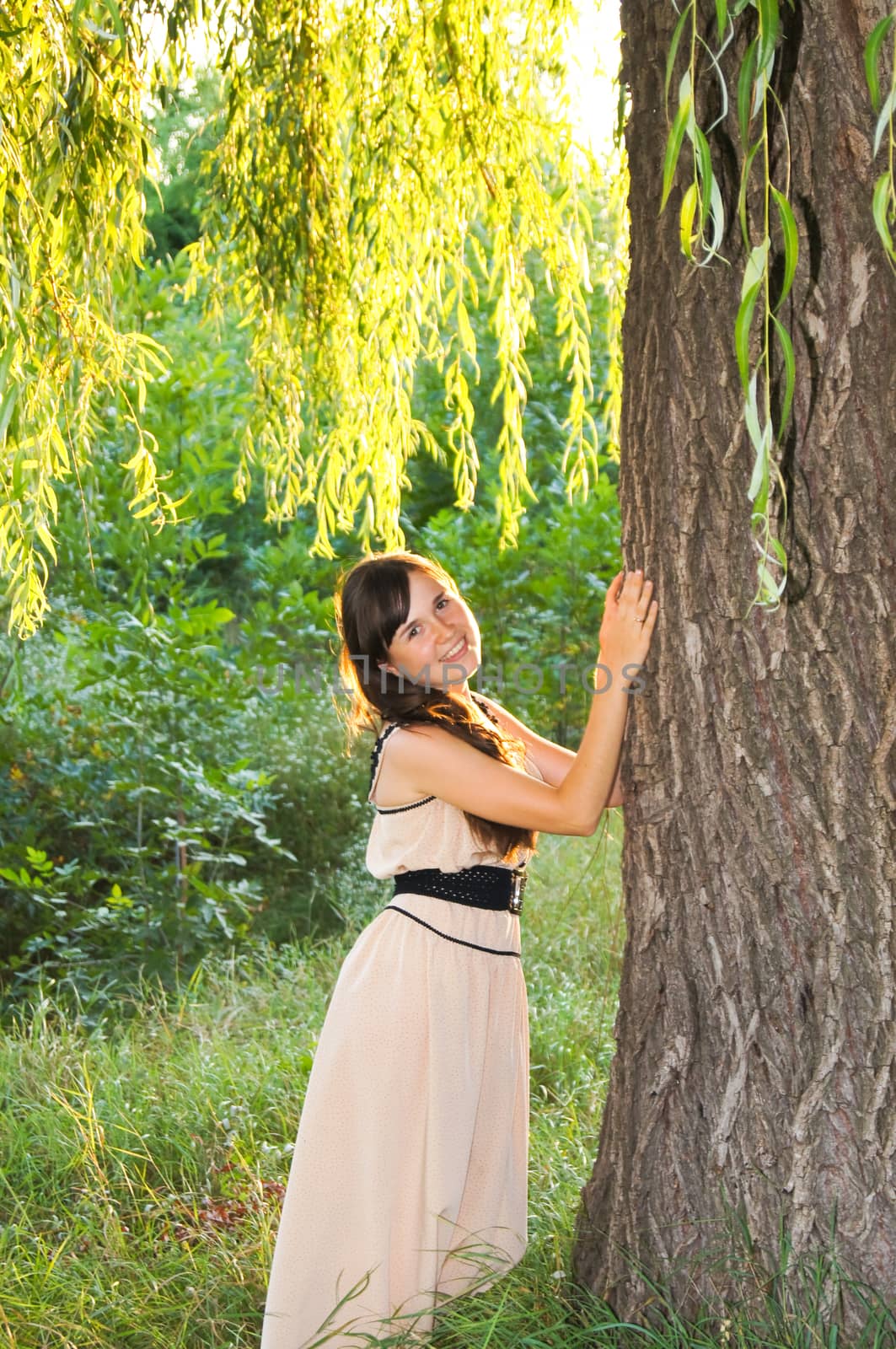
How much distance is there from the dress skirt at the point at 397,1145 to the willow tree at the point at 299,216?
1183 millimetres

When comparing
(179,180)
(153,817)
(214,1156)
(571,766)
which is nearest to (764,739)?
(571,766)

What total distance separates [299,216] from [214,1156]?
2.33 meters

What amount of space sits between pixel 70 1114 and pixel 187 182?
9387mm

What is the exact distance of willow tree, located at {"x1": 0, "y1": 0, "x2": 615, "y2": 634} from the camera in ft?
9.18

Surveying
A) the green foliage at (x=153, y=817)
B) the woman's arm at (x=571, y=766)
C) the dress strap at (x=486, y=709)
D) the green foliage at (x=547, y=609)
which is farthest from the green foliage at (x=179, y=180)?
the woman's arm at (x=571, y=766)

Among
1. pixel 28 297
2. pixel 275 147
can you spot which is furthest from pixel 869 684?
pixel 275 147

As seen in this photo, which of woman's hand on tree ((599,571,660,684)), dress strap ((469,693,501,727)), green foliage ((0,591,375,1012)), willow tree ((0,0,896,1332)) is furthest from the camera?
A: green foliage ((0,591,375,1012))

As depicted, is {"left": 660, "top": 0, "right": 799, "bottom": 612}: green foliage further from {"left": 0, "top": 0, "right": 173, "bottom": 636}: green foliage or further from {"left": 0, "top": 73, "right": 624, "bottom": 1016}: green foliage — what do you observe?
{"left": 0, "top": 73, "right": 624, "bottom": 1016}: green foliage

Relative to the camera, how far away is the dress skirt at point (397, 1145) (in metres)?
2.32

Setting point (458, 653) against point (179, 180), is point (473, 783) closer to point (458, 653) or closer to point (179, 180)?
point (458, 653)

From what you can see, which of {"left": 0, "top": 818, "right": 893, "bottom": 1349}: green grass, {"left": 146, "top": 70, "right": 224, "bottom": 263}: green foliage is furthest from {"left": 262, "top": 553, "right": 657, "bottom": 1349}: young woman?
{"left": 146, "top": 70, "right": 224, "bottom": 263}: green foliage

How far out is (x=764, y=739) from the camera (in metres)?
1.92

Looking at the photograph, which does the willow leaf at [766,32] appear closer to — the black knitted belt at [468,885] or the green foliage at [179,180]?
the black knitted belt at [468,885]

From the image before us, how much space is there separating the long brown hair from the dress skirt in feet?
0.49
